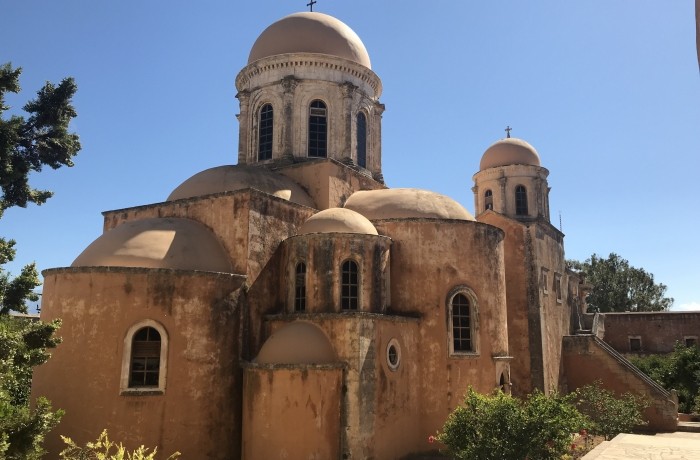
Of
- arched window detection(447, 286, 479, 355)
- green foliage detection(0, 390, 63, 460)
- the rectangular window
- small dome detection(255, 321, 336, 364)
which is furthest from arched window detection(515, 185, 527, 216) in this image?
green foliage detection(0, 390, 63, 460)

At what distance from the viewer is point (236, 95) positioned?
19.5m

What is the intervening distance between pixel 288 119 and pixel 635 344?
2137 cm

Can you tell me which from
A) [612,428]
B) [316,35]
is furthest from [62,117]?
[612,428]

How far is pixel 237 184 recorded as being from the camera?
50.0 feet

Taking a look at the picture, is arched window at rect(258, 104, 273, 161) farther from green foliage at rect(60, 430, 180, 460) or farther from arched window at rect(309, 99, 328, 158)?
green foliage at rect(60, 430, 180, 460)

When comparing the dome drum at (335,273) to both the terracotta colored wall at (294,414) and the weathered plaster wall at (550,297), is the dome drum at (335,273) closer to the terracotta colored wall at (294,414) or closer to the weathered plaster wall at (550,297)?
the terracotta colored wall at (294,414)

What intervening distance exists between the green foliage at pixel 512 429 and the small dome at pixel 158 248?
6.32 meters

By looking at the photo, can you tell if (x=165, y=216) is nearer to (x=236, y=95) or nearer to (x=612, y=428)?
(x=236, y=95)

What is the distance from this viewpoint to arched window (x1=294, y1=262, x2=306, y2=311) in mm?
13320

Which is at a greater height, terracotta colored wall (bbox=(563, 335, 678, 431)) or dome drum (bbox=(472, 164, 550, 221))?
dome drum (bbox=(472, 164, 550, 221))

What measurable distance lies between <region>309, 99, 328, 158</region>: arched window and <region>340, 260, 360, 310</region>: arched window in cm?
577

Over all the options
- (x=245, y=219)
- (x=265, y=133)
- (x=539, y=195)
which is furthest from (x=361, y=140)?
(x=539, y=195)

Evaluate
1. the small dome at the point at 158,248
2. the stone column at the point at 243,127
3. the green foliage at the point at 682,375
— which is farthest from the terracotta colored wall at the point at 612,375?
the small dome at the point at 158,248

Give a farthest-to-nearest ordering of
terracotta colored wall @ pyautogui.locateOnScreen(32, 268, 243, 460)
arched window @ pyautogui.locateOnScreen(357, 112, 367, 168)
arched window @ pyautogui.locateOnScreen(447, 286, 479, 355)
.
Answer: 1. arched window @ pyautogui.locateOnScreen(357, 112, 367, 168)
2. arched window @ pyautogui.locateOnScreen(447, 286, 479, 355)
3. terracotta colored wall @ pyautogui.locateOnScreen(32, 268, 243, 460)
